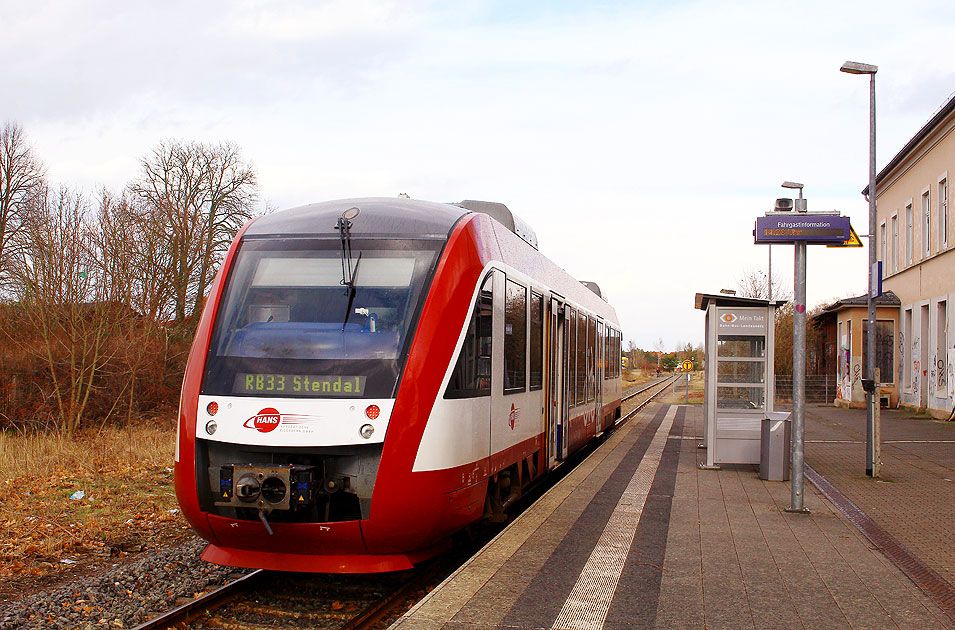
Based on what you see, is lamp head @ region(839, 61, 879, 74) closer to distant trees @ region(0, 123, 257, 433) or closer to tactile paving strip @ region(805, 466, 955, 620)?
tactile paving strip @ region(805, 466, 955, 620)

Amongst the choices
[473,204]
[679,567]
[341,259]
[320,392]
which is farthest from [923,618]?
[473,204]

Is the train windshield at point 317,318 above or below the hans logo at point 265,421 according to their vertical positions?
above

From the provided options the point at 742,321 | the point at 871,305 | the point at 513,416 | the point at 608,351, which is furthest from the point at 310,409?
the point at 608,351

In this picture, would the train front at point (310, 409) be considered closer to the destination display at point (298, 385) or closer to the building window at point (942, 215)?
the destination display at point (298, 385)

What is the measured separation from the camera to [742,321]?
13.7 meters

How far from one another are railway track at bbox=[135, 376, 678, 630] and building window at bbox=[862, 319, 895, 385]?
3052 centimetres

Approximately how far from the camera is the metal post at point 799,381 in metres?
9.94

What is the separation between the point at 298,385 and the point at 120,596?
2184mm

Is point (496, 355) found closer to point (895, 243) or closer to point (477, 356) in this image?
point (477, 356)

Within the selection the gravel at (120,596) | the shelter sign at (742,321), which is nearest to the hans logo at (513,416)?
the gravel at (120,596)

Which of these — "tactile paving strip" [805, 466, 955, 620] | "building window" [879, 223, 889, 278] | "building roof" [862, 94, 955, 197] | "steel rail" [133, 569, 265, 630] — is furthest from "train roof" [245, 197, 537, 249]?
"building window" [879, 223, 889, 278]

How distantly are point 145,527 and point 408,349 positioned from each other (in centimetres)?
480

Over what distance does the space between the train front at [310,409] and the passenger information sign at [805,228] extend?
16.0 feet

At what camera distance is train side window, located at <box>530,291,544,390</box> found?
9.84 metres
